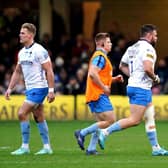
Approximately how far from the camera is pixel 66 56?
29.5 m

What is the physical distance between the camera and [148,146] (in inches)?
664

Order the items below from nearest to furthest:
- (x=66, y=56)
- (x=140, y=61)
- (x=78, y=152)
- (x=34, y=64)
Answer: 1. (x=140, y=61)
2. (x=34, y=64)
3. (x=78, y=152)
4. (x=66, y=56)

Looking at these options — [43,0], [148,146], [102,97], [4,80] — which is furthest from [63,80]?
[102,97]

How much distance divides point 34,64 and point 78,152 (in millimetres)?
1733

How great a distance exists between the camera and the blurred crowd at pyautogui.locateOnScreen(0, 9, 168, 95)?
2709 cm

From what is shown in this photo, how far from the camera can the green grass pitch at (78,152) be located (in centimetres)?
1329

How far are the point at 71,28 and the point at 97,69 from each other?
18295 millimetres

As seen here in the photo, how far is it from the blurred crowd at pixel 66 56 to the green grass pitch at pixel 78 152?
180 inches

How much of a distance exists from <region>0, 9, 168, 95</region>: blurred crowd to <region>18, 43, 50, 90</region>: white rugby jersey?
11599 mm

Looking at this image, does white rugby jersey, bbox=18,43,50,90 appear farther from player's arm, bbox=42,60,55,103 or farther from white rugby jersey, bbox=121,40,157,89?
white rugby jersey, bbox=121,40,157,89

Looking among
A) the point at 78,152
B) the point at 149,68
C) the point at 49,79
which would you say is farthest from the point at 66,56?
the point at 149,68

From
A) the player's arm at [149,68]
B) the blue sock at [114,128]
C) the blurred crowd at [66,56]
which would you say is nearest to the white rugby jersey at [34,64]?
the blue sock at [114,128]

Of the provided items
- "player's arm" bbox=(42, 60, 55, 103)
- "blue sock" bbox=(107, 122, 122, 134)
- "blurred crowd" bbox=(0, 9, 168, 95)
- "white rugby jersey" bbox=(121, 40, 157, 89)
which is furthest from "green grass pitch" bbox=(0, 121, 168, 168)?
"blurred crowd" bbox=(0, 9, 168, 95)

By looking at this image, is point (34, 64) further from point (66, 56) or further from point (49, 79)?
point (66, 56)
